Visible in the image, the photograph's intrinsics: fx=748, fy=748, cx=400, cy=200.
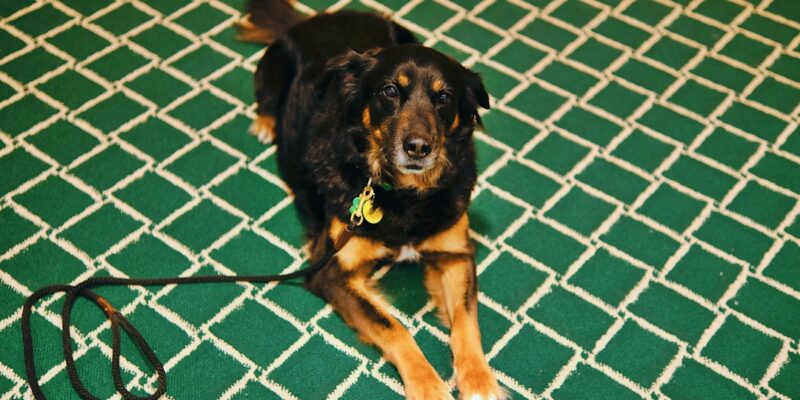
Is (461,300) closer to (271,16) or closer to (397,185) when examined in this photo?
(397,185)

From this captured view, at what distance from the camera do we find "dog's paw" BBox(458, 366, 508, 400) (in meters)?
2.34

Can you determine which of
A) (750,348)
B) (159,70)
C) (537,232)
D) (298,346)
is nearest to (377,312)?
(298,346)

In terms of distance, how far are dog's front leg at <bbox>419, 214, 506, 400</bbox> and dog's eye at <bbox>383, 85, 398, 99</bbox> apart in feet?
1.74

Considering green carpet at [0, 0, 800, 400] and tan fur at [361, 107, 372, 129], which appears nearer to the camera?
tan fur at [361, 107, 372, 129]

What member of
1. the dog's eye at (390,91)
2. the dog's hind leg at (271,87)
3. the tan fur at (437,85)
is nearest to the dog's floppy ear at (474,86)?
the tan fur at (437,85)

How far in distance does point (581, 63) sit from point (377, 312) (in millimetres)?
1971

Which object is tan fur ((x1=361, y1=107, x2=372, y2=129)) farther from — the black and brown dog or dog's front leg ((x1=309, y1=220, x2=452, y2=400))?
dog's front leg ((x1=309, y1=220, x2=452, y2=400))

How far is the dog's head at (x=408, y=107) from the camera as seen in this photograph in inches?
92.6

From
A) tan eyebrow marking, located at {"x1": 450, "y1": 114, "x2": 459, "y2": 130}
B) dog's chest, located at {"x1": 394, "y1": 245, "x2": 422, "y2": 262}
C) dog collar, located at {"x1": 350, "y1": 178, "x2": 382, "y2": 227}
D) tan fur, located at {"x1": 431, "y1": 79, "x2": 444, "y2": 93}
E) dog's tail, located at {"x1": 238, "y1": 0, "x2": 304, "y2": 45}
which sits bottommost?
dog's chest, located at {"x1": 394, "y1": 245, "x2": 422, "y2": 262}

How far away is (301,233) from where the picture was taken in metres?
2.96

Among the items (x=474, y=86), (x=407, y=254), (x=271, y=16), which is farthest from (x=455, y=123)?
(x=271, y=16)

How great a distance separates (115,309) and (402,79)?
4.26 ft

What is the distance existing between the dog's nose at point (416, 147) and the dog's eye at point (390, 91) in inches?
6.7

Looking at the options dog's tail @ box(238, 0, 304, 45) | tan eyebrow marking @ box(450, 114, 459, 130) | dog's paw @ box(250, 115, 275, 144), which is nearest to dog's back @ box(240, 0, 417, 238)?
dog's paw @ box(250, 115, 275, 144)
